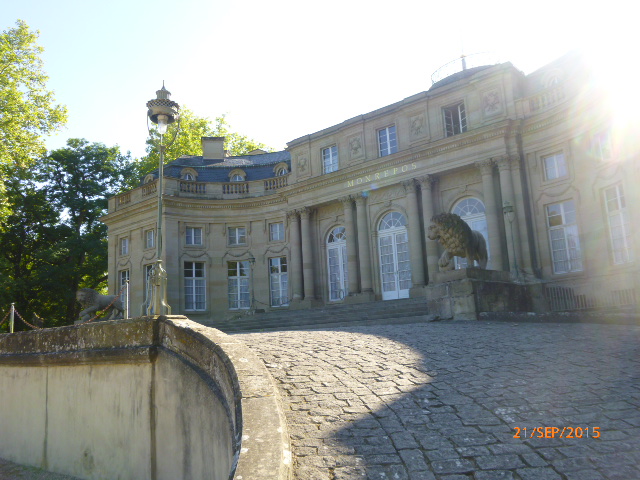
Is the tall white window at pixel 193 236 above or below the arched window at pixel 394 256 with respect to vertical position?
above

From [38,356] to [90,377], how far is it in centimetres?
184

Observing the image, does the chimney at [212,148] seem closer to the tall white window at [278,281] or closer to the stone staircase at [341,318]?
the tall white window at [278,281]

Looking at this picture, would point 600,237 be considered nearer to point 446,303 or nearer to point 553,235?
point 553,235

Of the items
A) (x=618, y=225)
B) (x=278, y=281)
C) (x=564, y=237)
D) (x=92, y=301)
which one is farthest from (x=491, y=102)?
(x=92, y=301)

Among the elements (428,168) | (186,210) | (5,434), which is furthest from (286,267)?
(5,434)

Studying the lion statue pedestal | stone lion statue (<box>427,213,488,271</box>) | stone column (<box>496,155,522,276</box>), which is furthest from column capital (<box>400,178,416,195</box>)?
stone lion statue (<box>427,213,488,271</box>)

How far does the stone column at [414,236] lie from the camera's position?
74.9 feet

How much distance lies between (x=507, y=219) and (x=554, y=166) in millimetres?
2603

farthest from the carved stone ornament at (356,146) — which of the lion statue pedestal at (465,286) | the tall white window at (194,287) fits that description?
the lion statue pedestal at (465,286)

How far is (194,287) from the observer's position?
28.7 metres

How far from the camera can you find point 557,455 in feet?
14.1

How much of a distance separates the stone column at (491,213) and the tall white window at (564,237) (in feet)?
6.05

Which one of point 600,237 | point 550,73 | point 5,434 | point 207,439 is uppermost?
point 550,73
